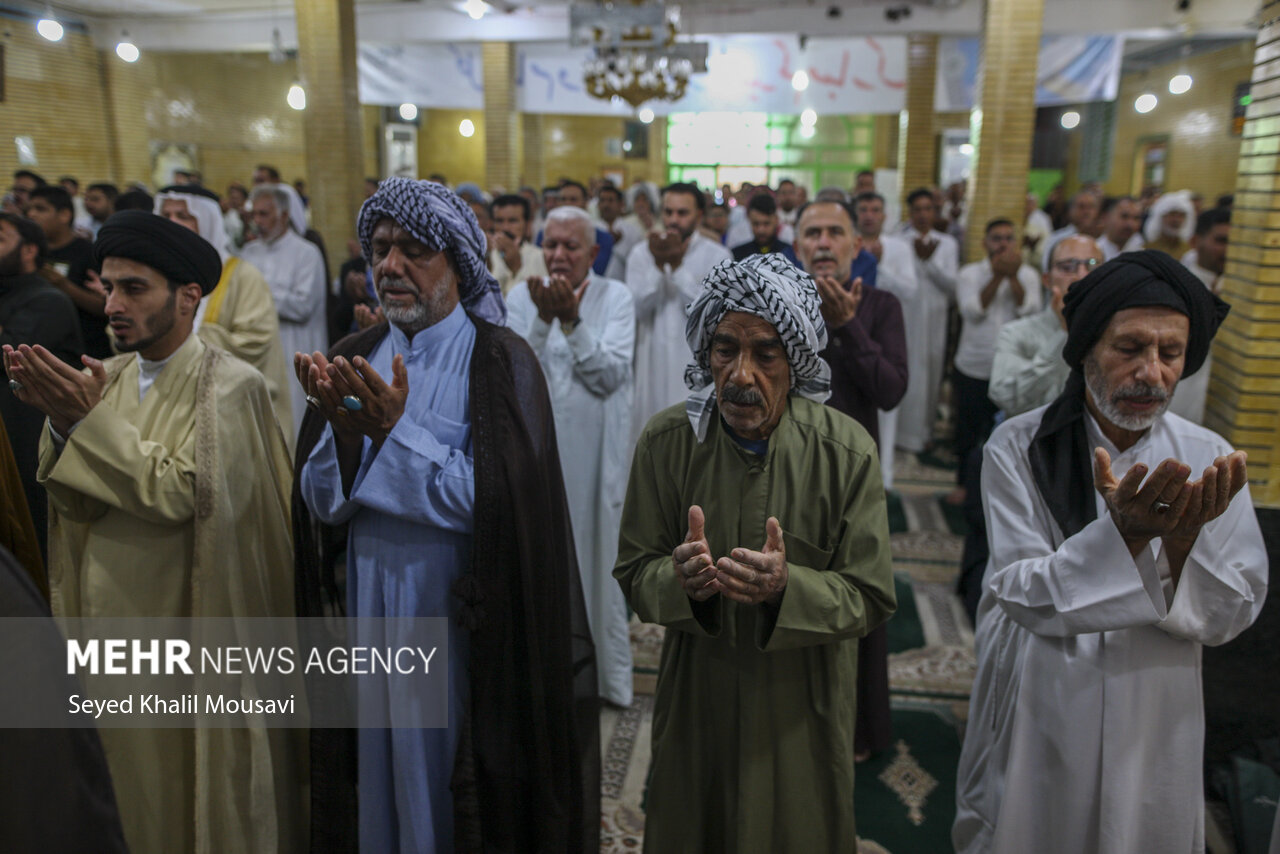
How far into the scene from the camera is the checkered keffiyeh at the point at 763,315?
1.75 m

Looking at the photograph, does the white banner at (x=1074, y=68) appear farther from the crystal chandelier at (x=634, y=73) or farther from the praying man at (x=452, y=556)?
the praying man at (x=452, y=556)

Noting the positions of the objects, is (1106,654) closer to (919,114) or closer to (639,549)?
(639,549)

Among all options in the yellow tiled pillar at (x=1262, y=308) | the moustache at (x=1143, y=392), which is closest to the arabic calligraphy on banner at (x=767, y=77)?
the yellow tiled pillar at (x=1262, y=308)

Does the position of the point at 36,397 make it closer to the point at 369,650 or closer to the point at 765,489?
the point at 369,650

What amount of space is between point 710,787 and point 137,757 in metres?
1.41

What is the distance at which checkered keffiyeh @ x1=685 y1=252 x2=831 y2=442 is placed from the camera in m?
1.75

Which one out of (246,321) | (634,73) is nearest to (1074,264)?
(246,321)

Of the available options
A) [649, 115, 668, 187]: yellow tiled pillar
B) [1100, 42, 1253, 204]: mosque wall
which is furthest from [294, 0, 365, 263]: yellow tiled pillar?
[1100, 42, 1253, 204]: mosque wall

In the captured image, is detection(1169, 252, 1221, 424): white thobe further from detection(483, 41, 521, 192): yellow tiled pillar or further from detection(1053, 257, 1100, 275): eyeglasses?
detection(483, 41, 521, 192): yellow tiled pillar

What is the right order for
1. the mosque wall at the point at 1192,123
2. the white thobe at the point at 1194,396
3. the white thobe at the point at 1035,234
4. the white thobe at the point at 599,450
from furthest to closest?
the mosque wall at the point at 1192,123 < the white thobe at the point at 1035,234 < the white thobe at the point at 599,450 < the white thobe at the point at 1194,396

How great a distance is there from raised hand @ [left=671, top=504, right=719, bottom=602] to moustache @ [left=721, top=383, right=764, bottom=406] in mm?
279

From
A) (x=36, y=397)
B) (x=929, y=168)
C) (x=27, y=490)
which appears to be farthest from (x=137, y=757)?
(x=929, y=168)

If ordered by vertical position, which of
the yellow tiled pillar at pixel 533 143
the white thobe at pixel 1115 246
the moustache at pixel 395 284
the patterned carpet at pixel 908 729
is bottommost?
the patterned carpet at pixel 908 729

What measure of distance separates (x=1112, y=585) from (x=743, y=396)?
0.79 meters
